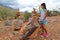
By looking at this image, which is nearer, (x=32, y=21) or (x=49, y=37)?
(x=32, y=21)

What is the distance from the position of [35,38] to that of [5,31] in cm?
277

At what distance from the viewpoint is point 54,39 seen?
40.5 feet

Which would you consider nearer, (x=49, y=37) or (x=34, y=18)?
(x=34, y=18)

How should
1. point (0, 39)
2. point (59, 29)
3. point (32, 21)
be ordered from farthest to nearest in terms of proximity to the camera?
point (59, 29) → point (0, 39) → point (32, 21)

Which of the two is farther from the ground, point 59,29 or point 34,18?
point 34,18

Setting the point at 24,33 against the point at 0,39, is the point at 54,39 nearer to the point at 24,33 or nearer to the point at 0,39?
the point at 24,33

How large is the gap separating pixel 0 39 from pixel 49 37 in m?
2.30

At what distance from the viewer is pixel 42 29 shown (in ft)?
40.3

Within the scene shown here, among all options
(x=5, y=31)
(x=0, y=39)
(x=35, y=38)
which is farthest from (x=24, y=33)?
(x=5, y=31)

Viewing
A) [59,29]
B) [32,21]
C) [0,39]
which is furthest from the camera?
[59,29]

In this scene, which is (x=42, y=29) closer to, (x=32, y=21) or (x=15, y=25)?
(x=32, y=21)

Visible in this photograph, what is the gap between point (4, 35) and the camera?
516 inches

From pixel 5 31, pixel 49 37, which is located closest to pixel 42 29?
pixel 49 37

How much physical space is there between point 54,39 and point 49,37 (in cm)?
35
